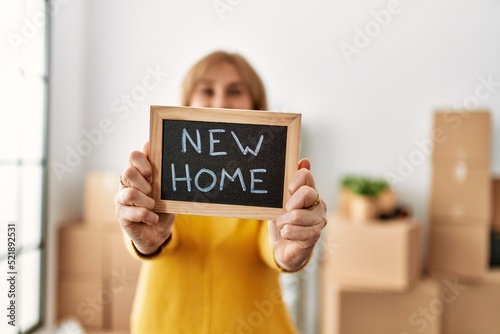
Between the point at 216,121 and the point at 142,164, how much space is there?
157 millimetres

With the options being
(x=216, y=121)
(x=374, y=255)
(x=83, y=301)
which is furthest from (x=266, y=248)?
(x=83, y=301)

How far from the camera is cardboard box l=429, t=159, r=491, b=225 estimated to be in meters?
2.66

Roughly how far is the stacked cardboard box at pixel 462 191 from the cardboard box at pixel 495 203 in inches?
8.0

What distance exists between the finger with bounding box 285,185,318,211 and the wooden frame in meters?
0.03

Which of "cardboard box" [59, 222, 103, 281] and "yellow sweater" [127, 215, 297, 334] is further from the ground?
"yellow sweater" [127, 215, 297, 334]

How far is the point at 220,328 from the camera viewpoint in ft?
3.25

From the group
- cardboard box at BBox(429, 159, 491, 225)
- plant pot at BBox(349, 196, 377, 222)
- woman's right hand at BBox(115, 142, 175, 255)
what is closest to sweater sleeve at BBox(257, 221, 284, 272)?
woman's right hand at BBox(115, 142, 175, 255)

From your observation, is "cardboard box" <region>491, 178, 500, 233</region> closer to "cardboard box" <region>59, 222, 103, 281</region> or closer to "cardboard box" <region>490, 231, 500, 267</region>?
"cardboard box" <region>490, 231, 500, 267</region>

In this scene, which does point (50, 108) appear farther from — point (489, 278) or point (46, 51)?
point (489, 278)

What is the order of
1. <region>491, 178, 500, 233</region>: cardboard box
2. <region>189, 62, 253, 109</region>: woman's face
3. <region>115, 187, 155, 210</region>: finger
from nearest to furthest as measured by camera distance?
<region>115, 187, 155, 210</region>: finger → <region>189, 62, 253, 109</region>: woman's face → <region>491, 178, 500, 233</region>: cardboard box

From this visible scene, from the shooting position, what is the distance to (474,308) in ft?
8.87

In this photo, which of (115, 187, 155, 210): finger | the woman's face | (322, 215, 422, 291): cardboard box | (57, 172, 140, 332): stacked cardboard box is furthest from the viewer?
(57, 172, 140, 332): stacked cardboard box

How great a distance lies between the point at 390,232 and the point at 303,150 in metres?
0.87

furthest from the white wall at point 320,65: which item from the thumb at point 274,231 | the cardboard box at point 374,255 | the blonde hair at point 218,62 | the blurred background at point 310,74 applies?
the thumb at point 274,231
